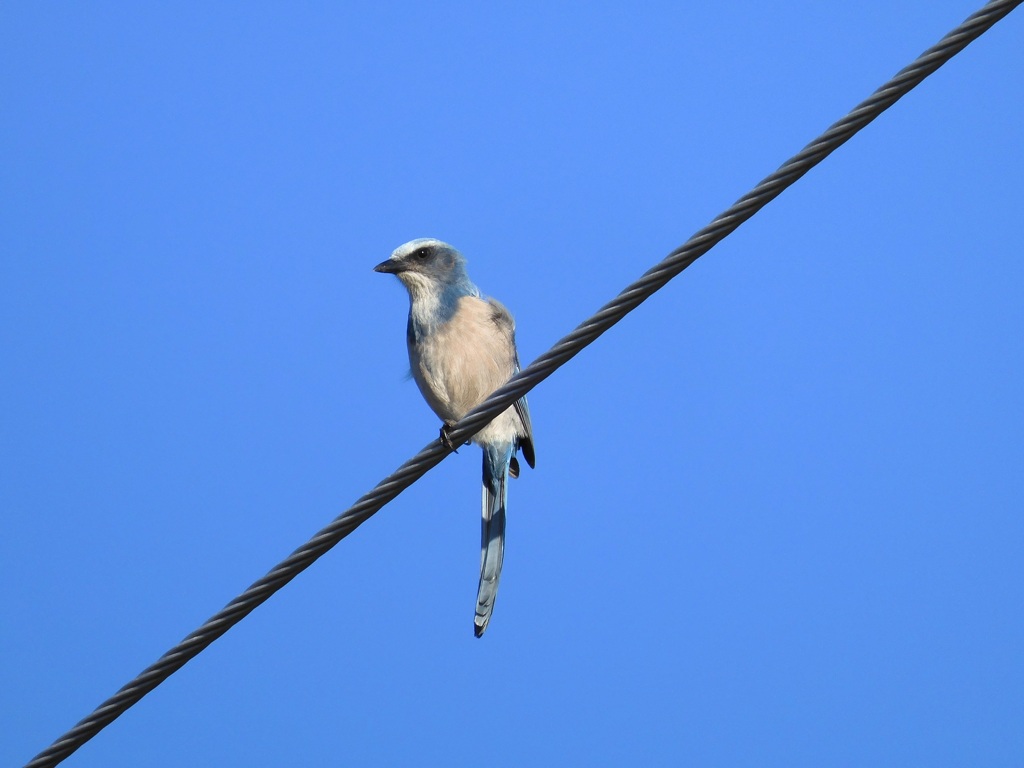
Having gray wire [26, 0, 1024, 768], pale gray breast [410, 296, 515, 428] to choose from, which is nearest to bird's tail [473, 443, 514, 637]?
pale gray breast [410, 296, 515, 428]

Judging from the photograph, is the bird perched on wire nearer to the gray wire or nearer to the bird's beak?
the bird's beak

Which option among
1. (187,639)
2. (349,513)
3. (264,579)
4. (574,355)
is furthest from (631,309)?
(187,639)

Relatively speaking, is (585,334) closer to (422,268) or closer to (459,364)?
(459,364)

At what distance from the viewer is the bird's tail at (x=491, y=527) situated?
20.2 feet

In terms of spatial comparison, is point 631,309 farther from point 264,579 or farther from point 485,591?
point 485,591

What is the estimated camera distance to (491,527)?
6465mm

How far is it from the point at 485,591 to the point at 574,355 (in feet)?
9.40

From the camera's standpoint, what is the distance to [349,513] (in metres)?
3.70

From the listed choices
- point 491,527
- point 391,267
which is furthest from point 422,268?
point 491,527

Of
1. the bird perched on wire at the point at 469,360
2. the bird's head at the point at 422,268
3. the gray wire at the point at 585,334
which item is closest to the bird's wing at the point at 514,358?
the bird perched on wire at the point at 469,360

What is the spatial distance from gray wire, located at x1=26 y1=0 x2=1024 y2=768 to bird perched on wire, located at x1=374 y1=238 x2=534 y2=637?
2555 millimetres

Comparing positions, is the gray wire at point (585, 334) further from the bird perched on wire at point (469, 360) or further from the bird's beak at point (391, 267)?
the bird's beak at point (391, 267)

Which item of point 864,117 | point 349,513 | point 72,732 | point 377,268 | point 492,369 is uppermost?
point 377,268

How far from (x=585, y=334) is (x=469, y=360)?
2.83 metres
